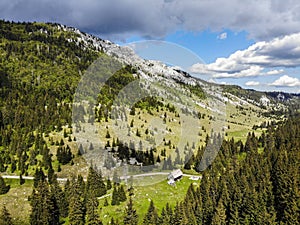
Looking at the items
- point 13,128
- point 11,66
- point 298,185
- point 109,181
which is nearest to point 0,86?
point 11,66

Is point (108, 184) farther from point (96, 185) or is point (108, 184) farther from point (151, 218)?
point (151, 218)

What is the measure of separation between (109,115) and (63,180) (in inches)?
2591

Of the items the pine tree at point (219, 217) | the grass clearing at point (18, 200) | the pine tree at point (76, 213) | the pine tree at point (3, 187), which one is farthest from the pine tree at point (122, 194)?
the pine tree at point (3, 187)

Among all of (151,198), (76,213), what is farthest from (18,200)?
(151,198)

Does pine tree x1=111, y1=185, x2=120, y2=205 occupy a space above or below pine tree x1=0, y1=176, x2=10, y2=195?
below

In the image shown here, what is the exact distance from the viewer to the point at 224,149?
13888 cm

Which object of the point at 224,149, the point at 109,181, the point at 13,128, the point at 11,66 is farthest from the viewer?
the point at 11,66

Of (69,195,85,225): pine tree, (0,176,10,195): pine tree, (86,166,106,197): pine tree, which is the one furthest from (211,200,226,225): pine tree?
(0,176,10,195): pine tree

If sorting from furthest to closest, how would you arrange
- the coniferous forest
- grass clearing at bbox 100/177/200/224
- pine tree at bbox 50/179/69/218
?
pine tree at bbox 50/179/69/218 → grass clearing at bbox 100/177/200/224 → the coniferous forest

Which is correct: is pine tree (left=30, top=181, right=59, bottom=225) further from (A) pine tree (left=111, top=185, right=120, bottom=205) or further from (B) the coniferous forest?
(A) pine tree (left=111, top=185, right=120, bottom=205)

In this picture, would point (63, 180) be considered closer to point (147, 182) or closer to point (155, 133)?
point (147, 182)

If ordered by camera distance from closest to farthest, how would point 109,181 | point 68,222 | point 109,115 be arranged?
point 68,222
point 109,181
point 109,115

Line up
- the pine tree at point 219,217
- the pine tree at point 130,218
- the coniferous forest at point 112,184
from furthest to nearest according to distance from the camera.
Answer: the coniferous forest at point 112,184, the pine tree at point 130,218, the pine tree at point 219,217

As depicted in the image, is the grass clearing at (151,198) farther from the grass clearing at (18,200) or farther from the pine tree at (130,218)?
the grass clearing at (18,200)
